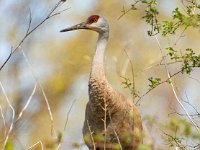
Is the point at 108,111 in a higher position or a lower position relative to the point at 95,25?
lower

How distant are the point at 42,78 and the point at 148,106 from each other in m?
6.27

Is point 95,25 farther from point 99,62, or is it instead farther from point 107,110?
point 107,110

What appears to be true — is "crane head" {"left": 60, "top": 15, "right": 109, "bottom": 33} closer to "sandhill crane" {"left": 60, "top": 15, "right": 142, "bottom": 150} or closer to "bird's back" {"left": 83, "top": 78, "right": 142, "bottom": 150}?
"sandhill crane" {"left": 60, "top": 15, "right": 142, "bottom": 150}

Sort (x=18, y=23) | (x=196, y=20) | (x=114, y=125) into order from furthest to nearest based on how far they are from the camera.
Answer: (x=18, y=23) < (x=114, y=125) < (x=196, y=20)

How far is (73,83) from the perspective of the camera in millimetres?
16219

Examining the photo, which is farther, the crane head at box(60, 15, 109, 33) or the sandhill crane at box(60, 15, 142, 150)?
the crane head at box(60, 15, 109, 33)

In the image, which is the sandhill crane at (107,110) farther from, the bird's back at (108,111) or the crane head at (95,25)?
the crane head at (95,25)

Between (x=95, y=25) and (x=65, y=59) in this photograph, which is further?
(x=65, y=59)

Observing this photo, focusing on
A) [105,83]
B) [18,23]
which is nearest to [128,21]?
[18,23]

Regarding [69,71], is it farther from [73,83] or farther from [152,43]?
[152,43]

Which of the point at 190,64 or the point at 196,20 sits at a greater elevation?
the point at 196,20

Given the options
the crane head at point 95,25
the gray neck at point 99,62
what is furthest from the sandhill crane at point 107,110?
the crane head at point 95,25

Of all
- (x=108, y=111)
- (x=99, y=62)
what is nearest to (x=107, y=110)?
(x=108, y=111)

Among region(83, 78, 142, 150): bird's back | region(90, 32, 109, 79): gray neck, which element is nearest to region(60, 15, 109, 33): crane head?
region(90, 32, 109, 79): gray neck
